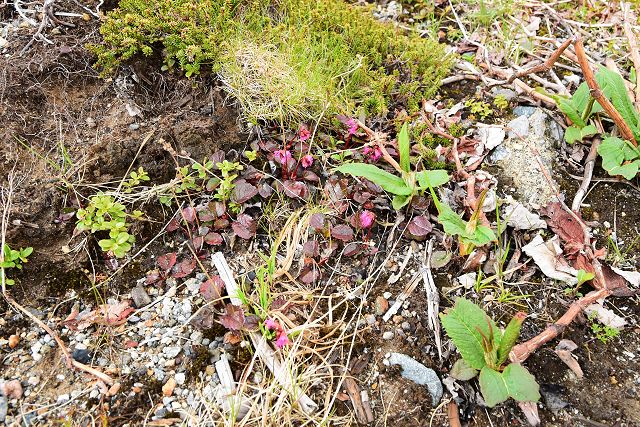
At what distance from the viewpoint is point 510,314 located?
261cm

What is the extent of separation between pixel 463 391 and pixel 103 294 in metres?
1.90

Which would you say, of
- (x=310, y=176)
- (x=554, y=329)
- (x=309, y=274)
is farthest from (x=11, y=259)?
(x=554, y=329)

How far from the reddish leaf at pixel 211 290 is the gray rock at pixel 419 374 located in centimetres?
94

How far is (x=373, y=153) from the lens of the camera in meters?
3.22

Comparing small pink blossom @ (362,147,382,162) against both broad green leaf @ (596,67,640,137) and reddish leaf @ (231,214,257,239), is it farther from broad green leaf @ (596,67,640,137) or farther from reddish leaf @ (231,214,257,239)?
broad green leaf @ (596,67,640,137)

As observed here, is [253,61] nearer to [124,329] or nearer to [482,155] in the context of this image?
[482,155]

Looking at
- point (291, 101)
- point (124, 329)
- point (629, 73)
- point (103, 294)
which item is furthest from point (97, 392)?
point (629, 73)

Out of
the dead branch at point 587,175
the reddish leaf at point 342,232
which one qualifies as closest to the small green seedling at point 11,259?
the reddish leaf at point 342,232

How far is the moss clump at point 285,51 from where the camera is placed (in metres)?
3.28

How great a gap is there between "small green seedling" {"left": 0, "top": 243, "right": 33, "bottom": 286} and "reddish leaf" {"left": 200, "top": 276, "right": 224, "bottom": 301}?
937 mm

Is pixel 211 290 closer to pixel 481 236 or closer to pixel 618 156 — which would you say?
pixel 481 236

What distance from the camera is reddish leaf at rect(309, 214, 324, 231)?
9.52 ft

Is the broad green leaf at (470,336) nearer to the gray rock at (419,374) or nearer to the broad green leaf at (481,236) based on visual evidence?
the gray rock at (419,374)

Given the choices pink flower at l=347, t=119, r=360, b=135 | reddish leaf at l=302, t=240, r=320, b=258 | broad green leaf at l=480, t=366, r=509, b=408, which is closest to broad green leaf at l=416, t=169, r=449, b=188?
pink flower at l=347, t=119, r=360, b=135
